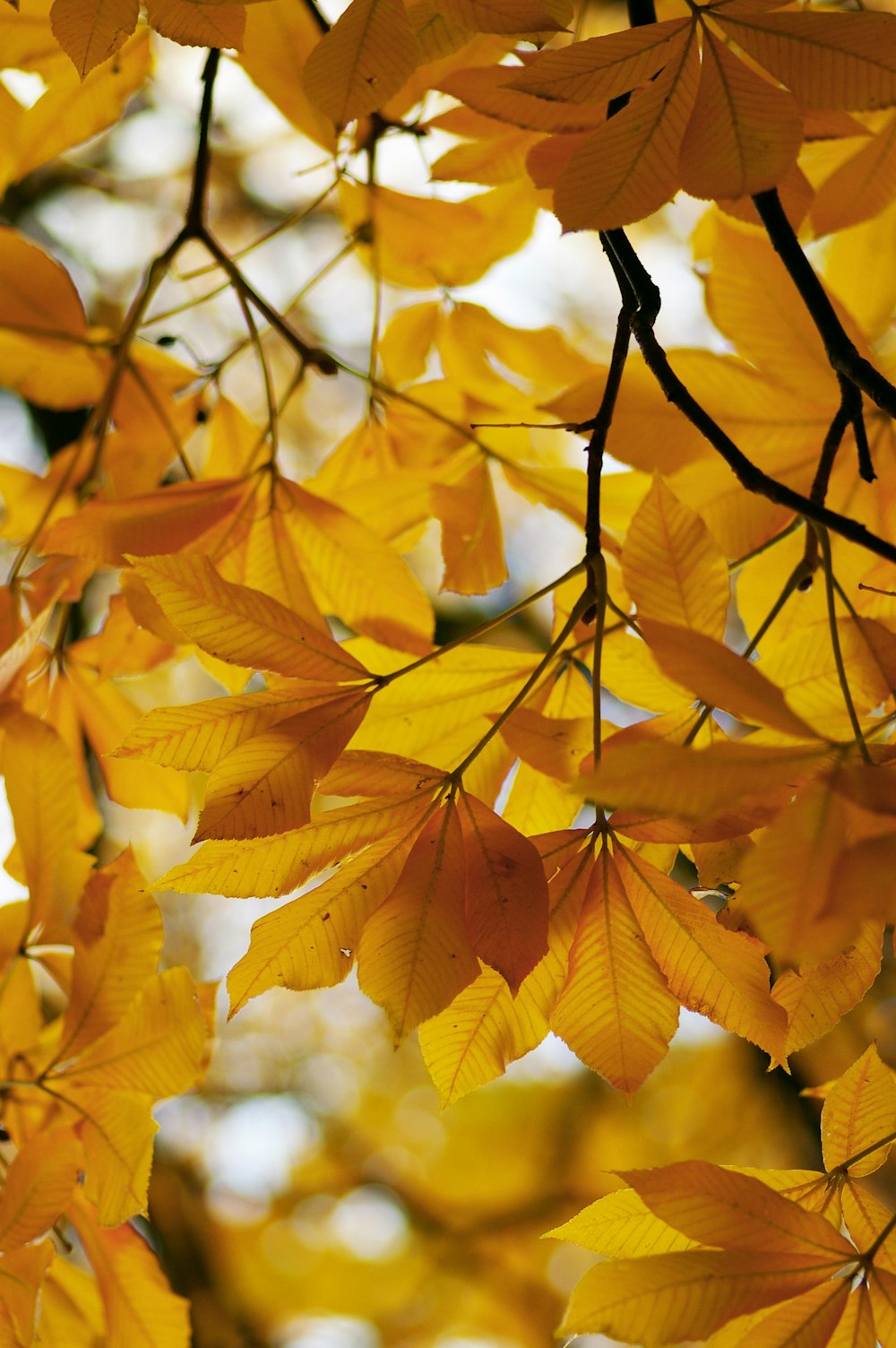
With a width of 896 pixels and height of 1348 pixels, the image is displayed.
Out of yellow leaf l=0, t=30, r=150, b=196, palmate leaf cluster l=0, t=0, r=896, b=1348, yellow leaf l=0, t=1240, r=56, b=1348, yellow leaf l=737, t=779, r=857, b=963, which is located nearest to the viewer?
yellow leaf l=737, t=779, r=857, b=963

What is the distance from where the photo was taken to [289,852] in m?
0.40

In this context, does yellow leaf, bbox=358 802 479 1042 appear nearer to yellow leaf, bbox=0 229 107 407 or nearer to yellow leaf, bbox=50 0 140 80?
yellow leaf, bbox=50 0 140 80

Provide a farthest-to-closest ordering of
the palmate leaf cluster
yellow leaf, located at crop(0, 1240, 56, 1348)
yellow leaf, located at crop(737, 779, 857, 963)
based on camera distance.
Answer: yellow leaf, located at crop(0, 1240, 56, 1348) → the palmate leaf cluster → yellow leaf, located at crop(737, 779, 857, 963)

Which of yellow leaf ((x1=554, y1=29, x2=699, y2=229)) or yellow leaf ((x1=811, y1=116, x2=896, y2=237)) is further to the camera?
yellow leaf ((x1=811, y1=116, x2=896, y2=237))

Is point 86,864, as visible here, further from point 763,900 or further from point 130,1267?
point 763,900

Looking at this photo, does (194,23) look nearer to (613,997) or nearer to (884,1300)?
(613,997)

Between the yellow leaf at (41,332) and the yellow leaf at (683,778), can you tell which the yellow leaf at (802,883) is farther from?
the yellow leaf at (41,332)

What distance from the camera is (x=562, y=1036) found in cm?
40

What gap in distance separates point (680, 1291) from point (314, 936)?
0.17 m

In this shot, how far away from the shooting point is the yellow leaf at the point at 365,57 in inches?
14.7

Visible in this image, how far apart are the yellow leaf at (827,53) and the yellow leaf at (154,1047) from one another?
0.46 meters

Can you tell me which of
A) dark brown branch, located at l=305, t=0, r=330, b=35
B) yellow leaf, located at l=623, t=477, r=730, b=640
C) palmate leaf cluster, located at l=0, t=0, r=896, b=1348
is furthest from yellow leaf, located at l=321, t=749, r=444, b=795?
dark brown branch, located at l=305, t=0, r=330, b=35

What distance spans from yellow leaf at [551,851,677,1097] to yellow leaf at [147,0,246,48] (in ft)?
1.06

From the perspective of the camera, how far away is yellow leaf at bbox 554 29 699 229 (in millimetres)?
342
